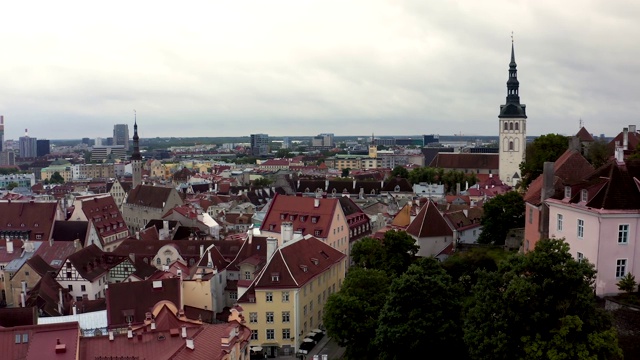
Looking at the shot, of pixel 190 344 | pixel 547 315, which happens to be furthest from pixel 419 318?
pixel 190 344

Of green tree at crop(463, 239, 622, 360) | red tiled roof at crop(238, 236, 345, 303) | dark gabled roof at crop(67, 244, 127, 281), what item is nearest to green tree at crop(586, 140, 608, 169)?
red tiled roof at crop(238, 236, 345, 303)

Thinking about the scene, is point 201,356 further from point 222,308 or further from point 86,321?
point 222,308

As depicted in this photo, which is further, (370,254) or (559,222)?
(370,254)

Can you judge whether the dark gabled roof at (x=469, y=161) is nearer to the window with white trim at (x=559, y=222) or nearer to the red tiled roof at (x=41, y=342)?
the window with white trim at (x=559, y=222)

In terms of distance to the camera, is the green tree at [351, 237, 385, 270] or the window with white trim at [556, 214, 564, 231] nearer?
the window with white trim at [556, 214, 564, 231]

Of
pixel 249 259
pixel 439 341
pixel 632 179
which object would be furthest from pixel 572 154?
pixel 249 259

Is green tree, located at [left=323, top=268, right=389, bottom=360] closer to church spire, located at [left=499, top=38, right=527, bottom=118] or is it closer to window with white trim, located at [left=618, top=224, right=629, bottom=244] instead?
window with white trim, located at [left=618, top=224, right=629, bottom=244]

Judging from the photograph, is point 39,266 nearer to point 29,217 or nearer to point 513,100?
point 29,217
